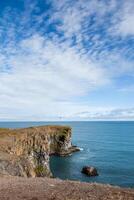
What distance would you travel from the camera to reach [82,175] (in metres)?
86.1

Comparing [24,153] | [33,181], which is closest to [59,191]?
[33,181]

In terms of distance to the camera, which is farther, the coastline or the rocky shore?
the rocky shore

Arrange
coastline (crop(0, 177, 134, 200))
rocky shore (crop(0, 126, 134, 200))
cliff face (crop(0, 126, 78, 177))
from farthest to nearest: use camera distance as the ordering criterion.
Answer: cliff face (crop(0, 126, 78, 177)) → rocky shore (crop(0, 126, 134, 200)) → coastline (crop(0, 177, 134, 200))

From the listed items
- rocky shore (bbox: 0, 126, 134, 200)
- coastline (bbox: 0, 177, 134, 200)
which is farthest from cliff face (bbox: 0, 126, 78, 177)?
coastline (bbox: 0, 177, 134, 200)

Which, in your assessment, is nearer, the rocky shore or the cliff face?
the rocky shore

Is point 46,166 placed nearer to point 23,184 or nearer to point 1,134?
point 1,134

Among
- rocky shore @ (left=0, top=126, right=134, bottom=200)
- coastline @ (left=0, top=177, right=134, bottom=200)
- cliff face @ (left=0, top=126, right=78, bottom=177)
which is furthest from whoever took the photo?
cliff face @ (left=0, top=126, right=78, bottom=177)

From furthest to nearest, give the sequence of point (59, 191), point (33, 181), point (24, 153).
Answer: point (24, 153), point (33, 181), point (59, 191)

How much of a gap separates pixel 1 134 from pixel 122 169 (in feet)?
133

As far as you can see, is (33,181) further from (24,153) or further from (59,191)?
(24,153)

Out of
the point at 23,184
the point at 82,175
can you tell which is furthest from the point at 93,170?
the point at 23,184

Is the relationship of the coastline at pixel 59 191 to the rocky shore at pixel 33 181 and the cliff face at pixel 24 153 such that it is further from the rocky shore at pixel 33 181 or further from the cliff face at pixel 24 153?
the cliff face at pixel 24 153

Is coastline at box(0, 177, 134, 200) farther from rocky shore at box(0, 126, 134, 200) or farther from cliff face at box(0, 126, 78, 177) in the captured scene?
cliff face at box(0, 126, 78, 177)

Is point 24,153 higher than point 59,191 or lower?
lower
